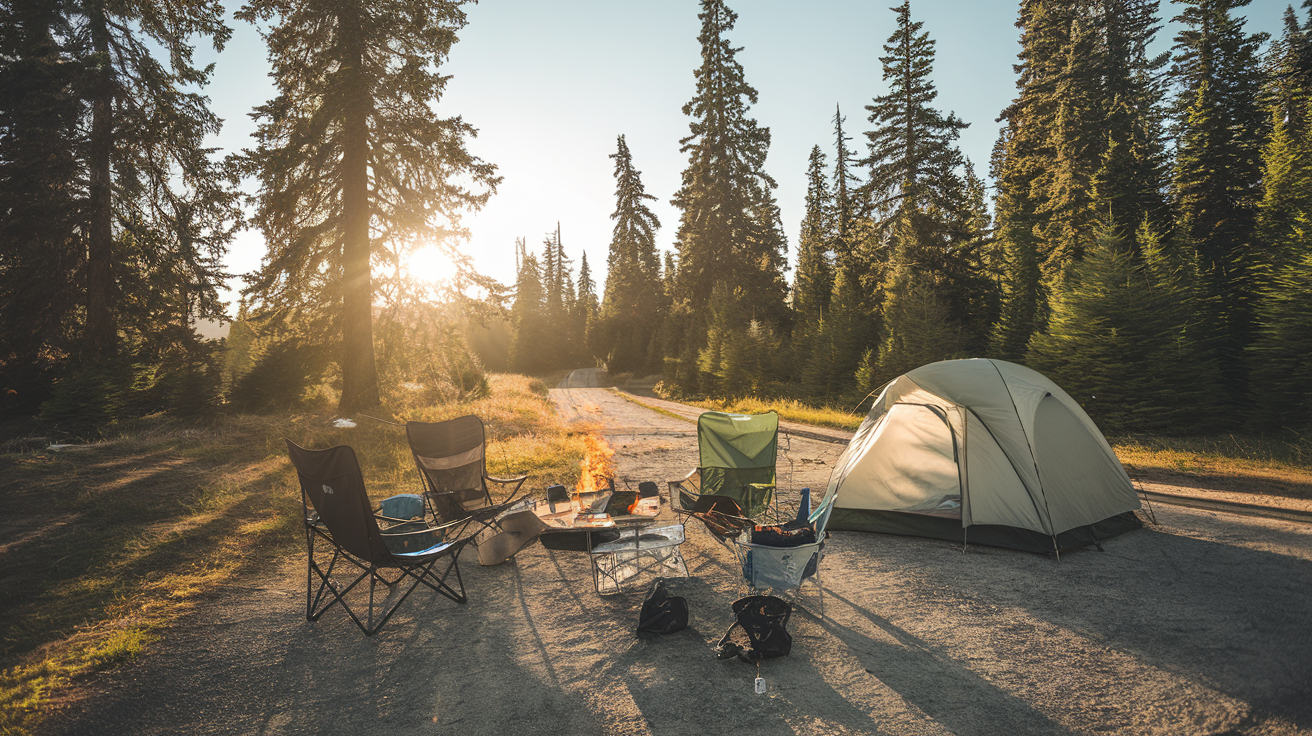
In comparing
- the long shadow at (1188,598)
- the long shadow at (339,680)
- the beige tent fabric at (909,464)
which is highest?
the beige tent fabric at (909,464)

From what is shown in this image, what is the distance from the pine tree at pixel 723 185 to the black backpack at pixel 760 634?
2748cm

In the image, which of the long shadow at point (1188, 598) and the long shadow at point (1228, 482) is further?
the long shadow at point (1228, 482)

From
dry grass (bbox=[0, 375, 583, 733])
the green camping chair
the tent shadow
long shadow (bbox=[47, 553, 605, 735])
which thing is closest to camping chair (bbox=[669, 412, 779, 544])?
the green camping chair

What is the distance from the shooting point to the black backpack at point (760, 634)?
3.98 meters

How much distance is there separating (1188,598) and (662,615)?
15.6 feet

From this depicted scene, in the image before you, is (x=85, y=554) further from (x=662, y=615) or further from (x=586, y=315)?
(x=586, y=315)

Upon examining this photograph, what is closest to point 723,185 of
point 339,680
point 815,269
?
point 815,269

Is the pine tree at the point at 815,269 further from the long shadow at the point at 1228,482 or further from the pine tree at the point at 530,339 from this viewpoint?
the pine tree at the point at 530,339

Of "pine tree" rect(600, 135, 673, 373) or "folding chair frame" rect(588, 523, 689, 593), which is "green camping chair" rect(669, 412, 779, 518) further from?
"pine tree" rect(600, 135, 673, 373)

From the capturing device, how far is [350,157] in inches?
574

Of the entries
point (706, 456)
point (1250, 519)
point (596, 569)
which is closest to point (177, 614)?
point (596, 569)

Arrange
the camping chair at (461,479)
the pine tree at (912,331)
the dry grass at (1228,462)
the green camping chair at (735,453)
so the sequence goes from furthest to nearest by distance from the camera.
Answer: the pine tree at (912,331) < the dry grass at (1228,462) < the green camping chair at (735,453) < the camping chair at (461,479)

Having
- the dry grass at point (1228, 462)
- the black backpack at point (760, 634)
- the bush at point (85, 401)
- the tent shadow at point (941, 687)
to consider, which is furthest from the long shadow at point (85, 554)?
the dry grass at point (1228, 462)

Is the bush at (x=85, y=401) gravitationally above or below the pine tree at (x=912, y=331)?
below
